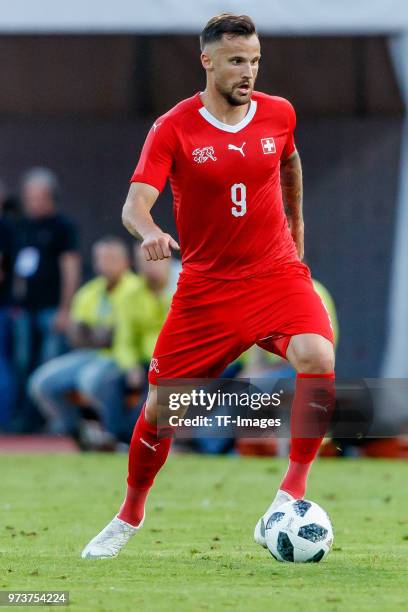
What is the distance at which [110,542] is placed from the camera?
255 inches

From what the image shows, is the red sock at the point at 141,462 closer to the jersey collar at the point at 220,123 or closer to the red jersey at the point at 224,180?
the red jersey at the point at 224,180

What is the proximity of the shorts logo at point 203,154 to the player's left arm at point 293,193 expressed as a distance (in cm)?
54

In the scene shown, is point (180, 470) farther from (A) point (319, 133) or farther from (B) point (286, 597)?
(B) point (286, 597)

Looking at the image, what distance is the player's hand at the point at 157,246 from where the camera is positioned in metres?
5.61

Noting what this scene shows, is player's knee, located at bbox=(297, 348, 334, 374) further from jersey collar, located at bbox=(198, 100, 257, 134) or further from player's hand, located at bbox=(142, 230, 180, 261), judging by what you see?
jersey collar, located at bbox=(198, 100, 257, 134)

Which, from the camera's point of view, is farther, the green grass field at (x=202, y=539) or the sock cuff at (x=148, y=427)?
the sock cuff at (x=148, y=427)

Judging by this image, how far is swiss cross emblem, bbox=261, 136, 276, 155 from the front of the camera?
638 cm

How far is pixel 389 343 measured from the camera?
13797 mm

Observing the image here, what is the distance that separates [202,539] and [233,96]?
90.2 inches

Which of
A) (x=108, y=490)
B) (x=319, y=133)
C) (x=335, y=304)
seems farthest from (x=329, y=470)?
(x=319, y=133)

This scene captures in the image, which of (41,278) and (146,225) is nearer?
(146,225)

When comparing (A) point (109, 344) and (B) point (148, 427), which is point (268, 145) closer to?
(B) point (148, 427)

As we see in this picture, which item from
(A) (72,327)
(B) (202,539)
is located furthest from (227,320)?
(A) (72,327)

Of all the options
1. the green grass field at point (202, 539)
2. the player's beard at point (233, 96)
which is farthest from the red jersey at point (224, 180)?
the green grass field at point (202, 539)
